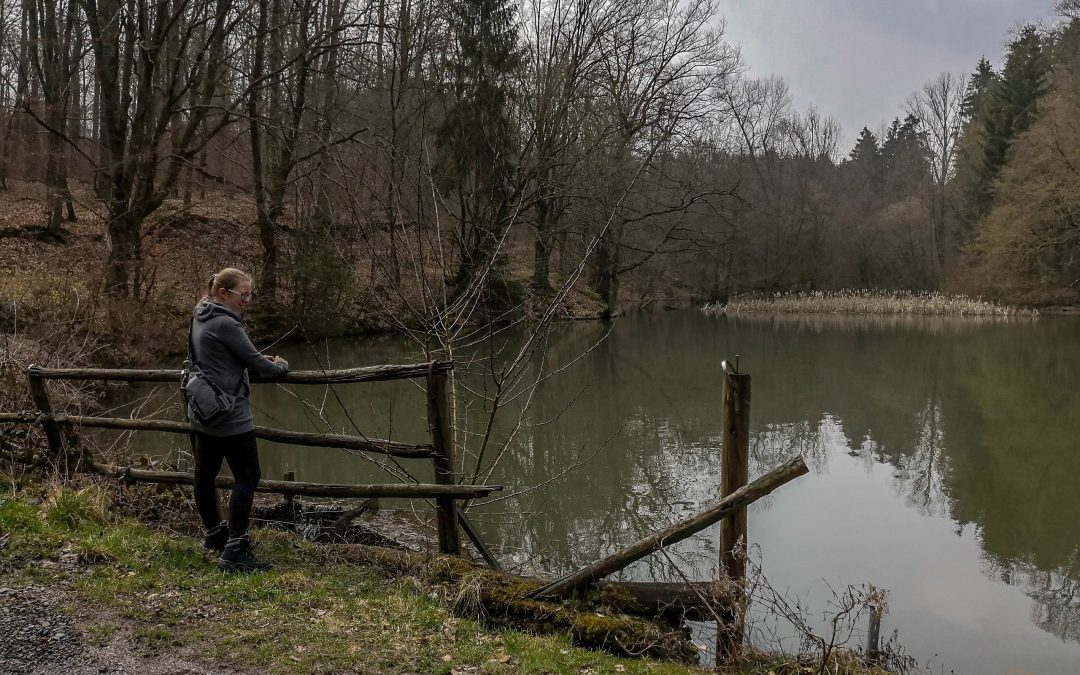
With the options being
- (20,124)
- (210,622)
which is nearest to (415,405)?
(210,622)

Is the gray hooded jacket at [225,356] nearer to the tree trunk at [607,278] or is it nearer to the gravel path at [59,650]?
the gravel path at [59,650]

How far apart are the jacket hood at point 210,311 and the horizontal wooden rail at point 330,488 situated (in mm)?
1219

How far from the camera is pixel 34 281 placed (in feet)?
50.7

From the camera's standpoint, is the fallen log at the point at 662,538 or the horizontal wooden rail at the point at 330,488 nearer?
the fallen log at the point at 662,538

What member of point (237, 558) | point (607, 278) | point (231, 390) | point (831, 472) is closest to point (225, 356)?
point (231, 390)

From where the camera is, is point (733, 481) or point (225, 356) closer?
point (225, 356)

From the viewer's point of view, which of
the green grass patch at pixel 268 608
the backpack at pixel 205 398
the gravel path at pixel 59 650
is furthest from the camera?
the backpack at pixel 205 398

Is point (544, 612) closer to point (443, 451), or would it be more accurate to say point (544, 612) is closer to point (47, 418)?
point (443, 451)

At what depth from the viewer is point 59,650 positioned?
12.4ft

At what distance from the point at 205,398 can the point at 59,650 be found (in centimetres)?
140

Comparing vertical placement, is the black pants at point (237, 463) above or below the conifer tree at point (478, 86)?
below

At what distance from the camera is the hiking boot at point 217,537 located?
4996mm

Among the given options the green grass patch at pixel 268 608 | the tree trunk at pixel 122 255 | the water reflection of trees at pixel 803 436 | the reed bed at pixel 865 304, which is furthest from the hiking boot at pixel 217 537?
the reed bed at pixel 865 304

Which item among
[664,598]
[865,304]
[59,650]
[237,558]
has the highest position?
[865,304]
